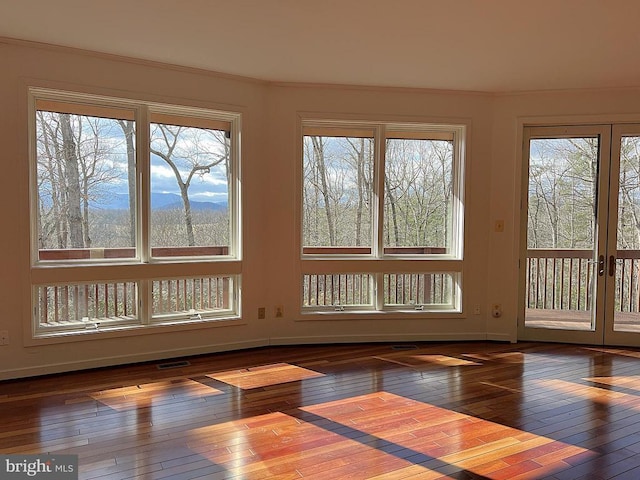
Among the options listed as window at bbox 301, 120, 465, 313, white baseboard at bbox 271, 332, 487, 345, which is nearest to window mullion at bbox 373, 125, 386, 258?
window at bbox 301, 120, 465, 313

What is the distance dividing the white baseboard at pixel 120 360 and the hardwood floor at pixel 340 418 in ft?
0.27

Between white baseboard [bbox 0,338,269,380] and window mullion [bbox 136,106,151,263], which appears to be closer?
white baseboard [bbox 0,338,269,380]

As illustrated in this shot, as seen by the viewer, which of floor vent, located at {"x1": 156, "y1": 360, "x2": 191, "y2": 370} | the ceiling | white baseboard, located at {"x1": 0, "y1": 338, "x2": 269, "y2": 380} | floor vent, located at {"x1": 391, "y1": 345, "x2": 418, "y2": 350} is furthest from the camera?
floor vent, located at {"x1": 391, "y1": 345, "x2": 418, "y2": 350}

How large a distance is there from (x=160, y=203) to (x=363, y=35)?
2.33 meters

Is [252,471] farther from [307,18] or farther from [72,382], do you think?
[307,18]

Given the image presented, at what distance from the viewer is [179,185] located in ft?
14.3

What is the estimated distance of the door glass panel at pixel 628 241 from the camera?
469 centimetres

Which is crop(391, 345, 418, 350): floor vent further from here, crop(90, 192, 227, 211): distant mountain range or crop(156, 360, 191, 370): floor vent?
crop(90, 192, 227, 211): distant mountain range

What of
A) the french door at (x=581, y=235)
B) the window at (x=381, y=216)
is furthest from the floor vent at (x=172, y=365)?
the french door at (x=581, y=235)

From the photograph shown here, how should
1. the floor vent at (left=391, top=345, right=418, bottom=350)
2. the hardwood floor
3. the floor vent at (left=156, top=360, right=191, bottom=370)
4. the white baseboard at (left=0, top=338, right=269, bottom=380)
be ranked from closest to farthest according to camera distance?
the hardwood floor → the white baseboard at (left=0, top=338, right=269, bottom=380) → the floor vent at (left=156, top=360, right=191, bottom=370) → the floor vent at (left=391, top=345, right=418, bottom=350)

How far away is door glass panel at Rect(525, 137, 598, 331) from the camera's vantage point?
4801mm

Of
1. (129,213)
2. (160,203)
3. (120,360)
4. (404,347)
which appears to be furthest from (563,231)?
(120,360)

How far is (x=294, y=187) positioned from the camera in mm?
4676

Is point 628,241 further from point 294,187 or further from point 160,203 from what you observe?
point 160,203
